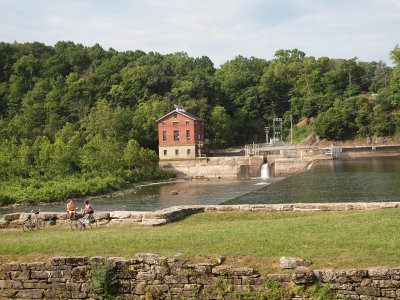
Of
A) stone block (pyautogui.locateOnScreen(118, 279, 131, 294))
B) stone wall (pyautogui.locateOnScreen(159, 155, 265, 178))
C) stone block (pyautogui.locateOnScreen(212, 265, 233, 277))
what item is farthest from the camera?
stone wall (pyautogui.locateOnScreen(159, 155, 265, 178))

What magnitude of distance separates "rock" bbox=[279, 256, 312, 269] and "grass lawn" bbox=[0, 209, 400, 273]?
22cm

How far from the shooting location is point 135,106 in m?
84.4

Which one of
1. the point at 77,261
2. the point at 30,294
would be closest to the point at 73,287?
the point at 77,261

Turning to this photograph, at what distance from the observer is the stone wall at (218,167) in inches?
2445

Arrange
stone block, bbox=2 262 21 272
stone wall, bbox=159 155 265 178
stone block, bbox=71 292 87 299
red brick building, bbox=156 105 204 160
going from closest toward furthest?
stone block, bbox=71 292 87 299, stone block, bbox=2 262 21 272, stone wall, bbox=159 155 265 178, red brick building, bbox=156 105 204 160

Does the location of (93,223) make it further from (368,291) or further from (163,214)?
(368,291)

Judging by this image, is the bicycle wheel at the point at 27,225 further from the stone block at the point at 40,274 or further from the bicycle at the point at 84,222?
the stone block at the point at 40,274

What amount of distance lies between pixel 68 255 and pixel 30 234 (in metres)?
5.94

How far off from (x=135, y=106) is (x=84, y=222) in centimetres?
6690

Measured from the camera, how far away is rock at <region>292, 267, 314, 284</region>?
9.97 m

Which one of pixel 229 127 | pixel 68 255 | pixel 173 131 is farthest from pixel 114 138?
pixel 68 255

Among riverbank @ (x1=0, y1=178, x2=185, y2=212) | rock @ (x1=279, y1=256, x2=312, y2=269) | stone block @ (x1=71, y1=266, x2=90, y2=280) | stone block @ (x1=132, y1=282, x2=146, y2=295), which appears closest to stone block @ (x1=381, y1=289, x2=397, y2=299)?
rock @ (x1=279, y1=256, x2=312, y2=269)

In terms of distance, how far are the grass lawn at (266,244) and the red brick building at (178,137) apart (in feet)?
171

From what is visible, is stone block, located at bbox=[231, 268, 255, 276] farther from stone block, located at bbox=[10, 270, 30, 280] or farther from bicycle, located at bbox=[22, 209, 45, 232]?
bicycle, located at bbox=[22, 209, 45, 232]
